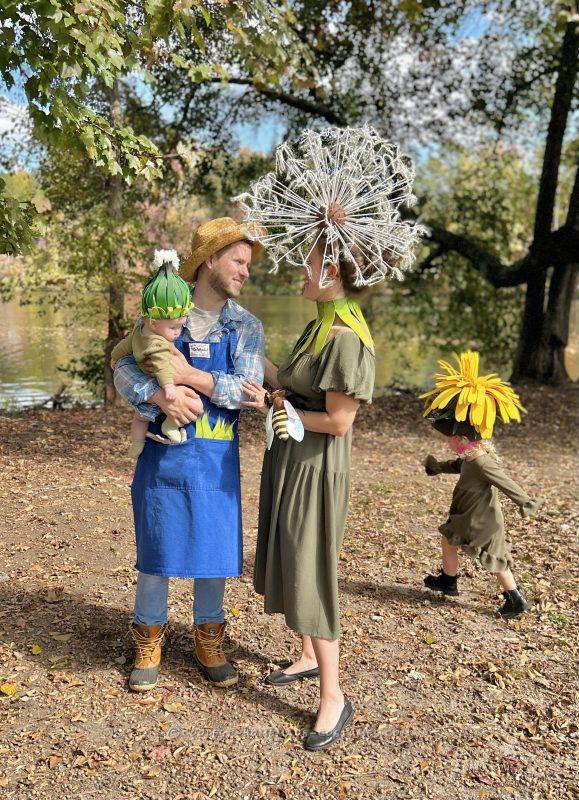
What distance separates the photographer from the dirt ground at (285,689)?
2.49 meters

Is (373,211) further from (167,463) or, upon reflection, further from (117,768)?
(117,768)

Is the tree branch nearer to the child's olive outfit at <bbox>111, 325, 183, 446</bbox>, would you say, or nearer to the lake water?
the lake water

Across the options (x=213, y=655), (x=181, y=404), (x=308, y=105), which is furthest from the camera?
(x=308, y=105)

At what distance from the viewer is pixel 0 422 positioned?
24.5ft

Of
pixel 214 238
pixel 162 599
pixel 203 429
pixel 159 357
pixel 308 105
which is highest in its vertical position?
pixel 308 105

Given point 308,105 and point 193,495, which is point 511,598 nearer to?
point 193,495

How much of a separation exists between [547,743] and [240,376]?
5.75 feet

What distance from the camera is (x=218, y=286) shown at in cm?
266

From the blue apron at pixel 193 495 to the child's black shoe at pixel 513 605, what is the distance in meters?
1.65

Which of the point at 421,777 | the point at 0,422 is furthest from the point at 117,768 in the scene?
the point at 0,422

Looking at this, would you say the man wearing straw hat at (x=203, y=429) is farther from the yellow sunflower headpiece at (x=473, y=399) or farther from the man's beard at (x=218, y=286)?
the yellow sunflower headpiece at (x=473, y=399)

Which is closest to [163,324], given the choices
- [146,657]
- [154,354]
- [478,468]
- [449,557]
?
[154,354]

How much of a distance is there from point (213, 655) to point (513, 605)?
1.58 metres

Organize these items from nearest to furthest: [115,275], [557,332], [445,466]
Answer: [445,466] → [115,275] → [557,332]
